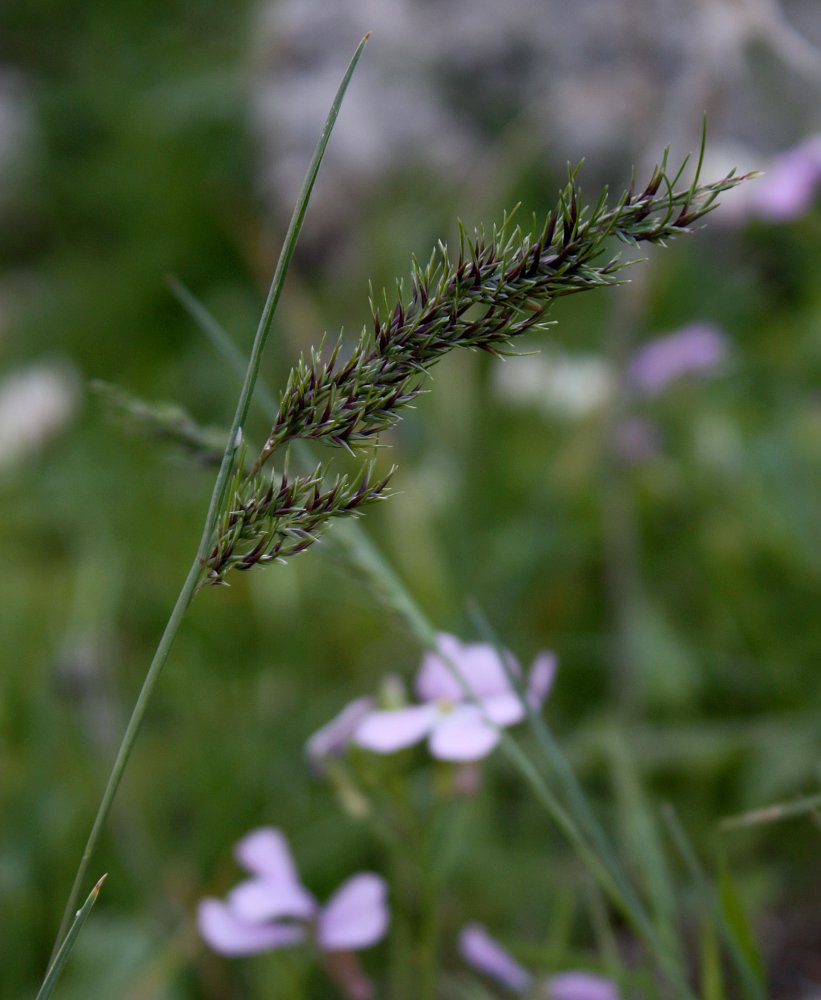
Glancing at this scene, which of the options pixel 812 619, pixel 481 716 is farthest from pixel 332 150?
pixel 481 716

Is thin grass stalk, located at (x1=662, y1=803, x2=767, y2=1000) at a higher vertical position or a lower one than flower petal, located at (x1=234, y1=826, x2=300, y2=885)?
lower

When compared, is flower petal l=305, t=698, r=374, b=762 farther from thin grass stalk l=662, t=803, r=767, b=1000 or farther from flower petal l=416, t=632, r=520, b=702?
thin grass stalk l=662, t=803, r=767, b=1000

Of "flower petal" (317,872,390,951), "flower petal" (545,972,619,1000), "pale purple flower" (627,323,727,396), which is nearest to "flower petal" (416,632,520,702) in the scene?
"flower petal" (317,872,390,951)

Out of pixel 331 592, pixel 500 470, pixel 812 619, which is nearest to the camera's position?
pixel 812 619

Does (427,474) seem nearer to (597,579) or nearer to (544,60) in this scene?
(597,579)

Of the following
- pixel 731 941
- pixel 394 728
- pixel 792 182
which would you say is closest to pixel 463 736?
pixel 394 728

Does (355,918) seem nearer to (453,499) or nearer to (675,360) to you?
(675,360)
